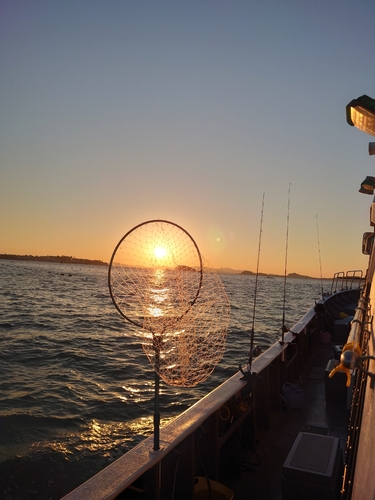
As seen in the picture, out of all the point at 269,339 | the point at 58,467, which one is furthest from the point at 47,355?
the point at 269,339

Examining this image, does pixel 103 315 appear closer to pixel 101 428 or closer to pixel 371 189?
pixel 101 428

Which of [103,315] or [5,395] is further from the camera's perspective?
[103,315]

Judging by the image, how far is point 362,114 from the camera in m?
2.14

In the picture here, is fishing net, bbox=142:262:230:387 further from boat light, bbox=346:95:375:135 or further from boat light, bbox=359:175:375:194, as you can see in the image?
boat light, bbox=346:95:375:135

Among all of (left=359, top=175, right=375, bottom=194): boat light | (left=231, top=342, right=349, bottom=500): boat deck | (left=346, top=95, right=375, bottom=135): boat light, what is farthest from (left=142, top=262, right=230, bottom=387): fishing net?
(left=346, top=95, right=375, bottom=135): boat light

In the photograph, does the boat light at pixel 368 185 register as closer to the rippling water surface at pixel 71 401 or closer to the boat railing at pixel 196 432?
the boat railing at pixel 196 432

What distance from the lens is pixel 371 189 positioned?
4.26 metres

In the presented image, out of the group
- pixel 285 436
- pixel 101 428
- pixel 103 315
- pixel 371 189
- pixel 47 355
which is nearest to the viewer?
pixel 371 189

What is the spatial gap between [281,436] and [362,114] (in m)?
A: 6.01

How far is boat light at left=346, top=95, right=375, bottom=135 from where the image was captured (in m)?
2.04

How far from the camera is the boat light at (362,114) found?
2043mm

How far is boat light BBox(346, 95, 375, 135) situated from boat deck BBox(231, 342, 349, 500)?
469 cm

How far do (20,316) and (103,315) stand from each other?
6.52m

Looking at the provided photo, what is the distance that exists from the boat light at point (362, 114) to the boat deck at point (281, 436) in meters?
4.69
